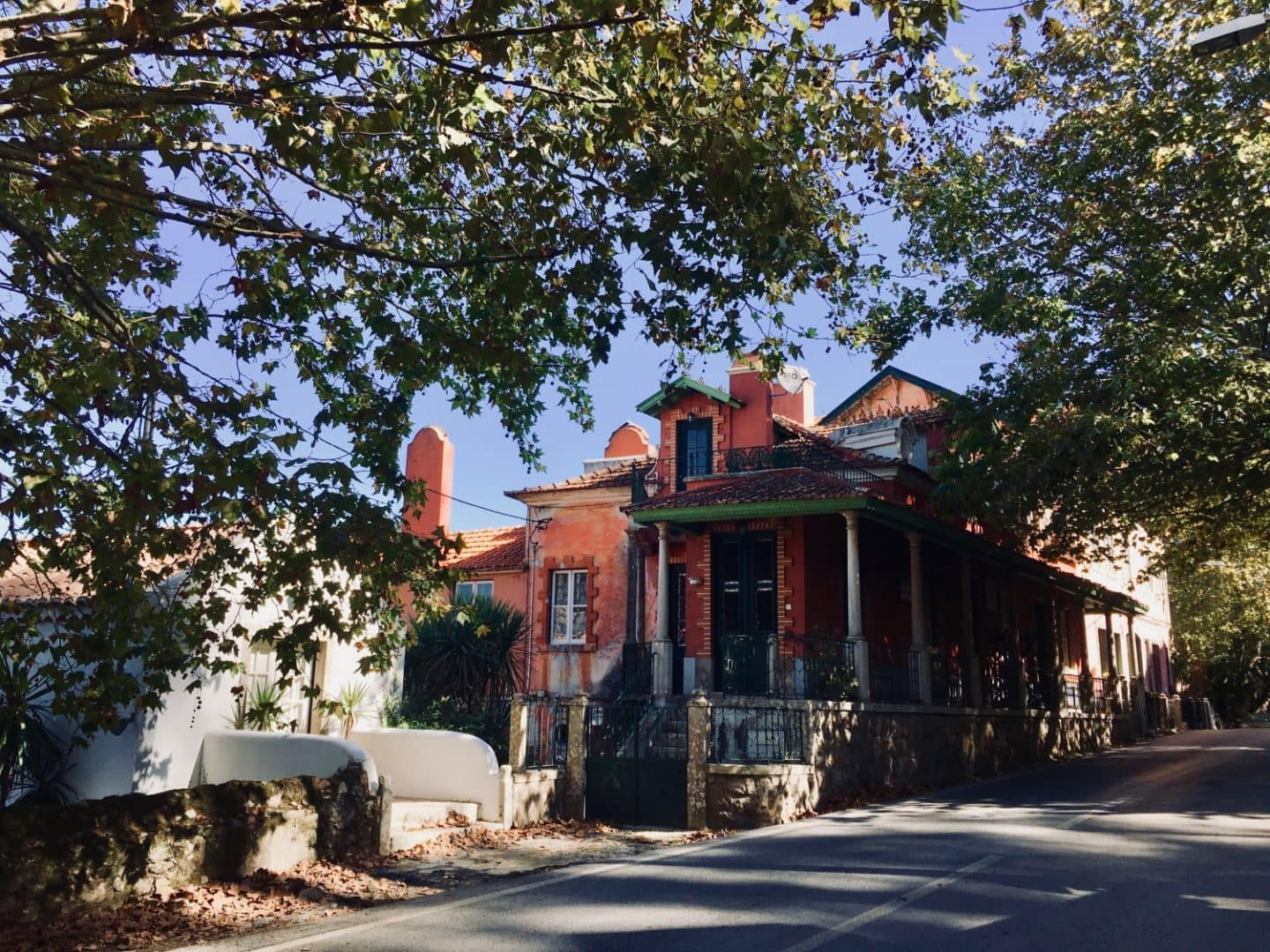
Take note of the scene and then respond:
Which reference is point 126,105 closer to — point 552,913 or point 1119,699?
point 552,913

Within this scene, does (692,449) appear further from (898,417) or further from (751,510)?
(751,510)

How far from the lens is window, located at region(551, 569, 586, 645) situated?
81.4 feet

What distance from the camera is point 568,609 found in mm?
25000

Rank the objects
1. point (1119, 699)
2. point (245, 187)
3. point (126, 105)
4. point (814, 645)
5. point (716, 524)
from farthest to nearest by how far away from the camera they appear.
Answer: point (1119, 699), point (716, 524), point (814, 645), point (245, 187), point (126, 105)

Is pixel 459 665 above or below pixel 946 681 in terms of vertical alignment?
above

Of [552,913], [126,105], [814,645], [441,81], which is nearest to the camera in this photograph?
[126,105]

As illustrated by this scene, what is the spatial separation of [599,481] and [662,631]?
20.8 feet

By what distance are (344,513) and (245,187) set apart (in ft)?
11.9

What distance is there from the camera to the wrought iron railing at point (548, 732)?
559 inches

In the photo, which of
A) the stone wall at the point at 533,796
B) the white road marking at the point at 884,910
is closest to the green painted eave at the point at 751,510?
the stone wall at the point at 533,796

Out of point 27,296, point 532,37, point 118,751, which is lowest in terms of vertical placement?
point 118,751

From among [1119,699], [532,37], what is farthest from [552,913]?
[1119,699]

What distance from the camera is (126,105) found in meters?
6.80

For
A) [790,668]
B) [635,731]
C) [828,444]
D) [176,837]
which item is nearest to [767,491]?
[790,668]
